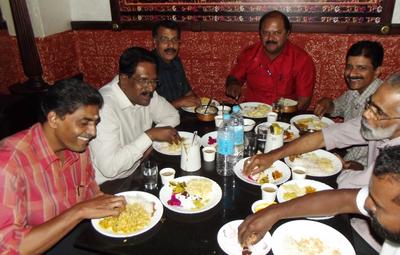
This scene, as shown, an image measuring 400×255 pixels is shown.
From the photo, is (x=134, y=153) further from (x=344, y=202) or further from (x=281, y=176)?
(x=344, y=202)

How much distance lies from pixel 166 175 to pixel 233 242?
65cm

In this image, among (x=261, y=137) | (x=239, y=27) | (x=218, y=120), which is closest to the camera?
(x=261, y=137)

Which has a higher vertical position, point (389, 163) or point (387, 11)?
point (387, 11)

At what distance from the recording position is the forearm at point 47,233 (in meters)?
1.50

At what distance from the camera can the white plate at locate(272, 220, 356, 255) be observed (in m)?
1.53

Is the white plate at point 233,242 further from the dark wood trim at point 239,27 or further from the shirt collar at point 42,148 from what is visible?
the dark wood trim at point 239,27

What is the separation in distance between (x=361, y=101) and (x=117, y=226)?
7.94ft

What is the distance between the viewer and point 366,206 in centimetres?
145

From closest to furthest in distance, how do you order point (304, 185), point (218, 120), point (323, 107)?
1. point (304, 185)
2. point (218, 120)
3. point (323, 107)

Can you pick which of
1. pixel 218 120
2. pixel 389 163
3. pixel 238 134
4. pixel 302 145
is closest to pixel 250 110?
pixel 218 120

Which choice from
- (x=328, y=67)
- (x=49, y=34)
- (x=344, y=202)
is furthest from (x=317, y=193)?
(x=49, y=34)

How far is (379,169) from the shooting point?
1.27 m

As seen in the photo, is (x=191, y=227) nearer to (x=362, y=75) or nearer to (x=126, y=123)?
(x=126, y=123)

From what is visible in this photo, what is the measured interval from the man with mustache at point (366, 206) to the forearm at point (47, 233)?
845mm
